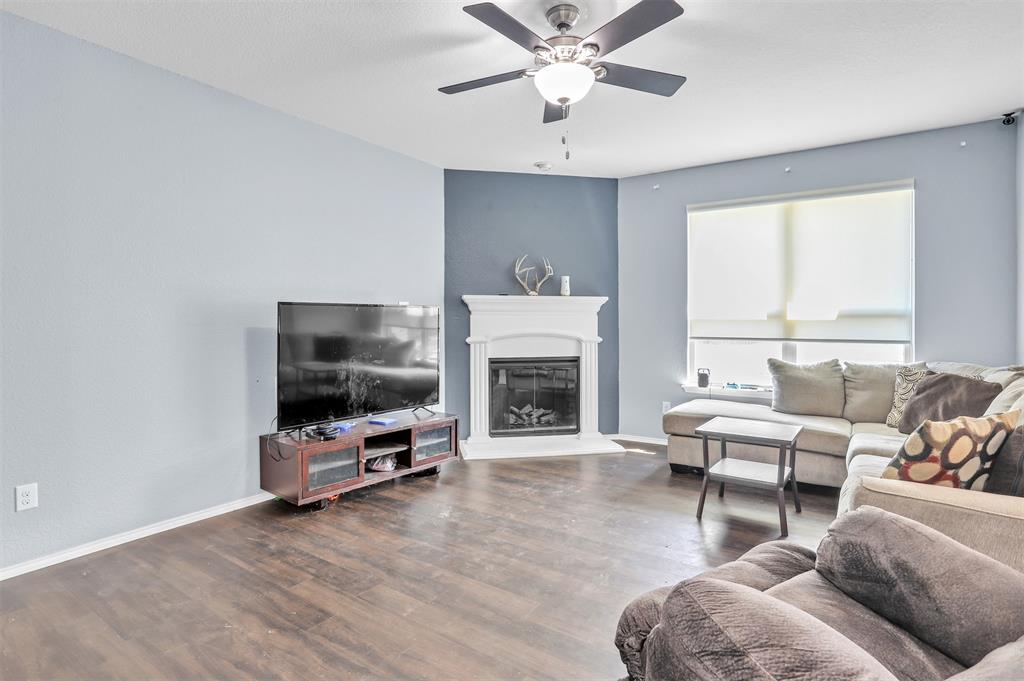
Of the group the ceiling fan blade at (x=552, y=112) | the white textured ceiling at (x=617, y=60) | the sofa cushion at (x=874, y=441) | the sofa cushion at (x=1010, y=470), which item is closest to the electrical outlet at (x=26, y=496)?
the white textured ceiling at (x=617, y=60)

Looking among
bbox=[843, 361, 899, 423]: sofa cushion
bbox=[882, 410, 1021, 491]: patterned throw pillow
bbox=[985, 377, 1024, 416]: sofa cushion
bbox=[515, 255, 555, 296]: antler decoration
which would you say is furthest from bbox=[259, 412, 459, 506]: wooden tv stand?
bbox=[985, 377, 1024, 416]: sofa cushion

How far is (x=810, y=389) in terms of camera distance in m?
3.98

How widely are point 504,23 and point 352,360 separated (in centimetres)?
233

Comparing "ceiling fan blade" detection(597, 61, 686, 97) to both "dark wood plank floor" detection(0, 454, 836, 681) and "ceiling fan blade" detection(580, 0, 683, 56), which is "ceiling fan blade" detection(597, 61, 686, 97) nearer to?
"ceiling fan blade" detection(580, 0, 683, 56)

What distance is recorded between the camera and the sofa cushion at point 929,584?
1054 millimetres

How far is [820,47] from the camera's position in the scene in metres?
2.71

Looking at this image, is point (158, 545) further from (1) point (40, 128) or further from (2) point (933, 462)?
(2) point (933, 462)

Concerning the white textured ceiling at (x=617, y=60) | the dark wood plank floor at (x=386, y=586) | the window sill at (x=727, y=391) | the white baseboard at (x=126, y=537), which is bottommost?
the dark wood plank floor at (x=386, y=586)

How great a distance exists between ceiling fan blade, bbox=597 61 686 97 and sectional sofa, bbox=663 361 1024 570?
1.86m

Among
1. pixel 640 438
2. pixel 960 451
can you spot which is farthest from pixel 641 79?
pixel 640 438

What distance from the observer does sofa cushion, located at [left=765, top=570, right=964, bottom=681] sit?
106 centimetres

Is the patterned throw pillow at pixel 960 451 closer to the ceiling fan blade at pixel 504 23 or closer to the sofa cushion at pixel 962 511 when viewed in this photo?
the sofa cushion at pixel 962 511

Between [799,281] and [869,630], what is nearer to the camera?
[869,630]

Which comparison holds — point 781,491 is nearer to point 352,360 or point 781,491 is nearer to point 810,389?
point 810,389
